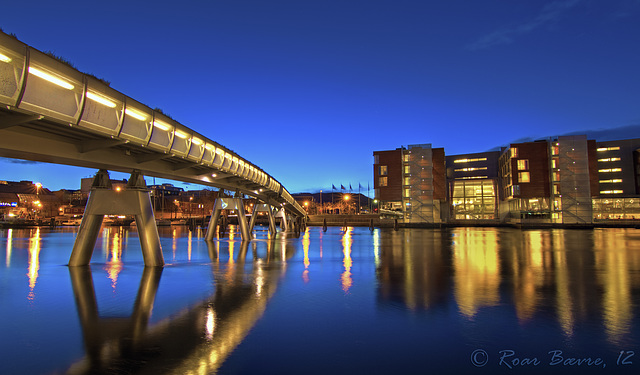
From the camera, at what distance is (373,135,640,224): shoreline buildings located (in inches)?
3391

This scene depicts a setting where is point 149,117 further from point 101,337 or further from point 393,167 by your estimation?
point 393,167

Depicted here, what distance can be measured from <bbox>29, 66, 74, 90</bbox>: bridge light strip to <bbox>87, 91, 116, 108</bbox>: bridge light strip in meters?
0.79

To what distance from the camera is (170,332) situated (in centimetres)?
782

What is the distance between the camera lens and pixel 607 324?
8.34 metres

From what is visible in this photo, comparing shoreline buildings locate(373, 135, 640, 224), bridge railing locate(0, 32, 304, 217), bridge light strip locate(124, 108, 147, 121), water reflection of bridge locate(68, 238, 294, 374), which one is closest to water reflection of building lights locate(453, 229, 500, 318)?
water reflection of bridge locate(68, 238, 294, 374)

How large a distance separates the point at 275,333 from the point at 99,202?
14.1m

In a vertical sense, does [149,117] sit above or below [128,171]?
above

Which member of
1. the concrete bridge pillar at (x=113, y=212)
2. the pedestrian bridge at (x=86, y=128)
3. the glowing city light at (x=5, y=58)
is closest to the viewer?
the glowing city light at (x=5, y=58)

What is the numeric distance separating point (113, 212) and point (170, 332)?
12298 millimetres

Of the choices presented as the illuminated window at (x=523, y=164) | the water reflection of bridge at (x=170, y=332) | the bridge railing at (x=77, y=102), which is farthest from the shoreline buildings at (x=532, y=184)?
the water reflection of bridge at (x=170, y=332)

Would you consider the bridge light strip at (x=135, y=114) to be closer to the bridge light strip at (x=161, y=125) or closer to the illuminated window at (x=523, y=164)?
the bridge light strip at (x=161, y=125)

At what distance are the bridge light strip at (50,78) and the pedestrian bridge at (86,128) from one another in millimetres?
24

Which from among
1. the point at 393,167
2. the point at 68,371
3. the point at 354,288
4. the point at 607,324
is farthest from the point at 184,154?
the point at 393,167

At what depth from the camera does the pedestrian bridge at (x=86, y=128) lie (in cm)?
1073
